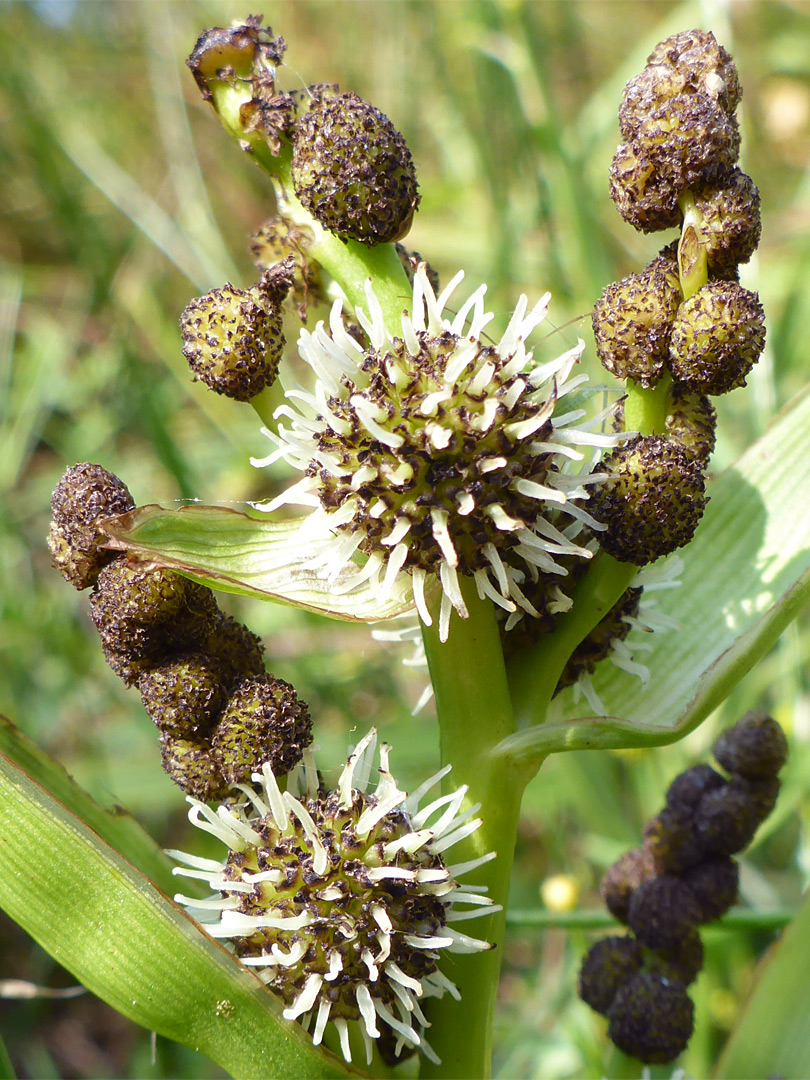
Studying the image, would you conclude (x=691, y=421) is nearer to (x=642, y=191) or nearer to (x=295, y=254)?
(x=642, y=191)

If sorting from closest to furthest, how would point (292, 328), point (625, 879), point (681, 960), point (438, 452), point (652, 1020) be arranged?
point (438, 452) → point (652, 1020) → point (681, 960) → point (625, 879) → point (292, 328)

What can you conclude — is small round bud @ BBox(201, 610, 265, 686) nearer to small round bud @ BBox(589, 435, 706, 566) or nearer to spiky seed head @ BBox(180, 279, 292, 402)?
spiky seed head @ BBox(180, 279, 292, 402)

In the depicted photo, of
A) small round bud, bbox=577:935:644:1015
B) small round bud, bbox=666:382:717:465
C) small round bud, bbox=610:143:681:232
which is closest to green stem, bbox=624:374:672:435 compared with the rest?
small round bud, bbox=666:382:717:465

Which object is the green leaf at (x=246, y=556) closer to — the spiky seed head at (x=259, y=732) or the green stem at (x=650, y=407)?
the spiky seed head at (x=259, y=732)

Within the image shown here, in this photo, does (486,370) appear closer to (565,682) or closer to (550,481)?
(550,481)

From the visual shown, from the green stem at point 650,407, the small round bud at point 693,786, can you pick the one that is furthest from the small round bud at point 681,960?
the green stem at point 650,407

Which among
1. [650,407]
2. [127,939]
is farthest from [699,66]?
[127,939]
